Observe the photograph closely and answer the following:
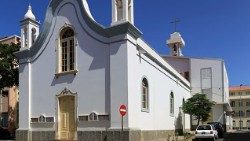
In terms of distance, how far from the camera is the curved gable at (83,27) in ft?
70.9

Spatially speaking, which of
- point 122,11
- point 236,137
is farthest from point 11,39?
point 122,11

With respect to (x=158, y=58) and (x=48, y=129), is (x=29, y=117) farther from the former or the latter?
(x=158, y=58)

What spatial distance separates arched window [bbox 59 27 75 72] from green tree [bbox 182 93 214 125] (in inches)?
616

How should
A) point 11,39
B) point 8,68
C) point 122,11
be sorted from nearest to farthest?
point 122,11 < point 8,68 < point 11,39

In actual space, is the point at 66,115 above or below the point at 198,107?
below

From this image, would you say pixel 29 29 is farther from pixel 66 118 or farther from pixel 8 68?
pixel 8 68

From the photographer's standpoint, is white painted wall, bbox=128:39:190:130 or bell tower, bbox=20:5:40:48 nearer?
white painted wall, bbox=128:39:190:130

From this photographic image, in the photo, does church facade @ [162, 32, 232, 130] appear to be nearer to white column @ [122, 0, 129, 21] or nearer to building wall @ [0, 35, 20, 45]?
building wall @ [0, 35, 20, 45]

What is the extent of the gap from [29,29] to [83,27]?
523cm

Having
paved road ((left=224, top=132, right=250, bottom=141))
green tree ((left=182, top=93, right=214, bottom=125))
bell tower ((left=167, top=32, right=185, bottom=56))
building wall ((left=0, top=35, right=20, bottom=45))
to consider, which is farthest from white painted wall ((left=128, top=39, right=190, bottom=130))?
building wall ((left=0, top=35, right=20, bottom=45))

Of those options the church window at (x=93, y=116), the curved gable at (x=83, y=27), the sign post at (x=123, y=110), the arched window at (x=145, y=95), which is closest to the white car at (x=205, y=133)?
the arched window at (x=145, y=95)

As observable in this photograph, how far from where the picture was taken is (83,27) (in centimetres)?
2348

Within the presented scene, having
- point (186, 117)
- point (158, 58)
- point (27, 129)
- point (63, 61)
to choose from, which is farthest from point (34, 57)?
point (186, 117)

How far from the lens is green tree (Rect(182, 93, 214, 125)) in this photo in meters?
36.5
